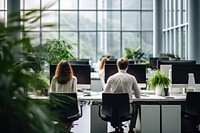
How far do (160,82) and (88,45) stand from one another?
10442 mm

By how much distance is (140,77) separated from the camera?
6.18m

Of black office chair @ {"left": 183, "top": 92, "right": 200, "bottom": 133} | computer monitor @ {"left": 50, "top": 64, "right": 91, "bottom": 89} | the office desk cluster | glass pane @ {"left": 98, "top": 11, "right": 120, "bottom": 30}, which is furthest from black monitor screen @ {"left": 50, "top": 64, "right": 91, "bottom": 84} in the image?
glass pane @ {"left": 98, "top": 11, "right": 120, "bottom": 30}

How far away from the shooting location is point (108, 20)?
53.1ft

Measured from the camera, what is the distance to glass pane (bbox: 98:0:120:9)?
53.1 feet

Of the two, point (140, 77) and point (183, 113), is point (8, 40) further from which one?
point (140, 77)

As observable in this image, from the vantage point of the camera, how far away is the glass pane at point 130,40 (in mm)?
16172

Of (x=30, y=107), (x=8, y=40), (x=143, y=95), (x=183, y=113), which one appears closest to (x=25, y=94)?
(x=30, y=107)

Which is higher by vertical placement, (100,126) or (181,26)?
(181,26)

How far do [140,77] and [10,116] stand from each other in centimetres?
527

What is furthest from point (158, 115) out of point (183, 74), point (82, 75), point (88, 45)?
point (88, 45)

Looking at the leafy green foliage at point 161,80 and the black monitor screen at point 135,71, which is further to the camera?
the black monitor screen at point 135,71

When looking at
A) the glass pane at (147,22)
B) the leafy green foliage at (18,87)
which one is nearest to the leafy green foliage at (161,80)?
the leafy green foliage at (18,87)

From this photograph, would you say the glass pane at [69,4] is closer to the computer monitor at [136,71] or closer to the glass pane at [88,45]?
the glass pane at [88,45]

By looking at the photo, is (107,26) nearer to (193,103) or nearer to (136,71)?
(136,71)
